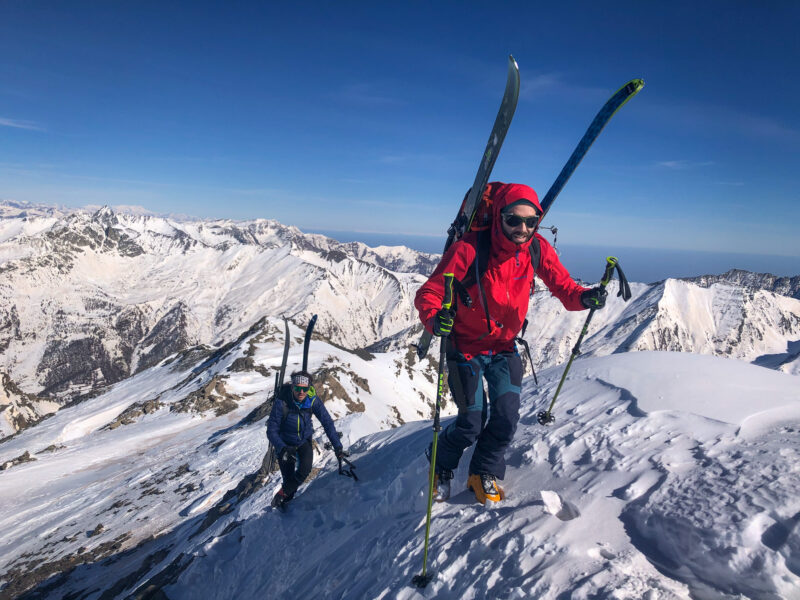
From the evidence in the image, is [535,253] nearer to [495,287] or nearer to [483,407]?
[495,287]

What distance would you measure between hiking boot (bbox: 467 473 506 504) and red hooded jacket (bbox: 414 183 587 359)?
1792 millimetres

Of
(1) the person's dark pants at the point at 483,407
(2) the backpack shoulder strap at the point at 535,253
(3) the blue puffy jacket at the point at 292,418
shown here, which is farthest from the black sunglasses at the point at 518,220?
(3) the blue puffy jacket at the point at 292,418

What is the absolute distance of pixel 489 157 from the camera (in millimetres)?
6344

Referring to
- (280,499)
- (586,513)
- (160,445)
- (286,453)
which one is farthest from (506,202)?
(160,445)

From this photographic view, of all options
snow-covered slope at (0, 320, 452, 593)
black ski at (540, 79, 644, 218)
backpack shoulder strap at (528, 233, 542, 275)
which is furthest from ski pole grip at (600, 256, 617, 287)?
snow-covered slope at (0, 320, 452, 593)

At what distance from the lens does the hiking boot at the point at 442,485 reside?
622cm

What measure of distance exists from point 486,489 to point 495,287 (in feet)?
9.58

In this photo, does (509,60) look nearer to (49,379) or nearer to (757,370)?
(757,370)

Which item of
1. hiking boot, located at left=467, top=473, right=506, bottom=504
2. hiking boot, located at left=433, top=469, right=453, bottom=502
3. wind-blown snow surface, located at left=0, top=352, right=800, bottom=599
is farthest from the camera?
hiking boot, located at left=433, top=469, right=453, bottom=502

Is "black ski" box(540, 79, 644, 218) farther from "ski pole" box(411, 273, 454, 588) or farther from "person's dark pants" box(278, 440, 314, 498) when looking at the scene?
"person's dark pants" box(278, 440, 314, 498)

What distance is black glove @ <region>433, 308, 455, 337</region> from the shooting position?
5270 mm

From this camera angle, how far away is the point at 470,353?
19.8 feet

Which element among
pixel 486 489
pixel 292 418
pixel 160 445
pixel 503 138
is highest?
pixel 503 138

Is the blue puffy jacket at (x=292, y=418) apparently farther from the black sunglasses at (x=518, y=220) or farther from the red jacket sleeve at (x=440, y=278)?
the black sunglasses at (x=518, y=220)
